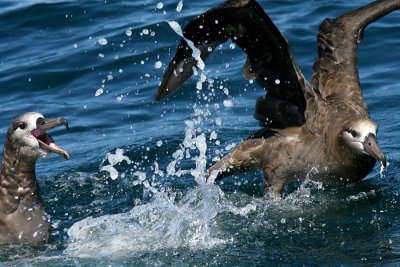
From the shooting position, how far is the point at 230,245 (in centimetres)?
721

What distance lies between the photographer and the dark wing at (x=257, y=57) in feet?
24.3

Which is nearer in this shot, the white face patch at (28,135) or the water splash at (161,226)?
the white face patch at (28,135)

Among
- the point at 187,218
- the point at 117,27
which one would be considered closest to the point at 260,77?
the point at 187,218

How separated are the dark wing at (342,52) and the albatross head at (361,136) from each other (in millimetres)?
664

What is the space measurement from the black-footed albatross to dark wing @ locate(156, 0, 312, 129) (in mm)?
1307

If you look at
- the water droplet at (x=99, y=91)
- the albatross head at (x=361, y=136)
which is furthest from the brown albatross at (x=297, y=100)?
the water droplet at (x=99, y=91)

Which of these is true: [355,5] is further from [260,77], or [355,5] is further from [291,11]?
[260,77]

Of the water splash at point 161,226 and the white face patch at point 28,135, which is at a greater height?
the white face patch at point 28,135

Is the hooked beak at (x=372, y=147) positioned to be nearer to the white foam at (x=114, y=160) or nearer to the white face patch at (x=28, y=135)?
the white foam at (x=114, y=160)

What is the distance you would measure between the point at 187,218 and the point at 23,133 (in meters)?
1.49

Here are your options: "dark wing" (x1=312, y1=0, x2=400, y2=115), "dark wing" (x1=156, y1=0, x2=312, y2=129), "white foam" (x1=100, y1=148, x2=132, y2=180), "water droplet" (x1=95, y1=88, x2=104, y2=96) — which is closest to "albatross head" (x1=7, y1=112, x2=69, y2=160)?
"dark wing" (x1=156, y1=0, x2=312, y2=129)

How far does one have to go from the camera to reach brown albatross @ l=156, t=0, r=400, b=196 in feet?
25.3

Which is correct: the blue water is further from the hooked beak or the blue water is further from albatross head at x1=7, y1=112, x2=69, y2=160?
albatross head at x1=7, y1=112, x2=69, y2=160

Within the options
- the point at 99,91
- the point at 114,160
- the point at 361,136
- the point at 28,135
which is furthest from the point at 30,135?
the point at 99,91
